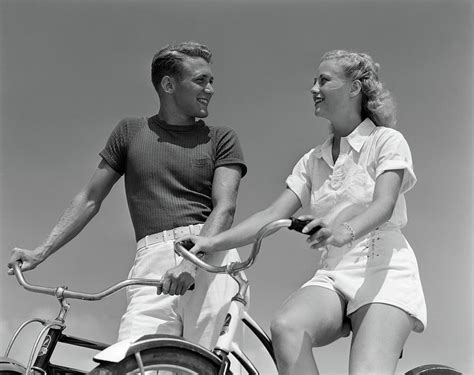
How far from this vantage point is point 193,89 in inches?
177

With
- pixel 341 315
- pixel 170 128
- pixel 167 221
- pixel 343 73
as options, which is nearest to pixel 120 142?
pixel 170 128

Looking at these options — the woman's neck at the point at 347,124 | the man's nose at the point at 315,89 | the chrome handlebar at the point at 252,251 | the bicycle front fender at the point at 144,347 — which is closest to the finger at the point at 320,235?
the chrome handlebar at the point at 252,251

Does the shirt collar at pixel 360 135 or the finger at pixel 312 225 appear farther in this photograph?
the shirt collar at pixel 360 135

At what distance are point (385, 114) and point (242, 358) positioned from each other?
1400mm

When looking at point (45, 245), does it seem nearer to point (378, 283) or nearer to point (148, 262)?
point (148, 262)

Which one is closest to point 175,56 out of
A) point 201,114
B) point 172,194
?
point 201,114

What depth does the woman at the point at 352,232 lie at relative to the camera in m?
3.36

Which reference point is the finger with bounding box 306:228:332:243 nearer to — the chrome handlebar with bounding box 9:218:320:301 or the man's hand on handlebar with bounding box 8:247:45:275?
the chrome handlebar with bounding box 9:218:320:301

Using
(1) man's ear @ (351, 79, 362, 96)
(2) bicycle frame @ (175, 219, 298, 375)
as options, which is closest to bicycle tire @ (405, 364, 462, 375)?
(2) bicycle frame @ (175, 219, 298, 375)

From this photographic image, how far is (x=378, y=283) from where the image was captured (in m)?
3.50

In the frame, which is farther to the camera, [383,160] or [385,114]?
[385,114]

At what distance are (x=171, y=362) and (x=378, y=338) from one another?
91 cm

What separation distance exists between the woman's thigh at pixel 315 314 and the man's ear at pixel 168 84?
159 cm

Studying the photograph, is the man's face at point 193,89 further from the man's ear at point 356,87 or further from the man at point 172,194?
the man's ear at point 356,87
